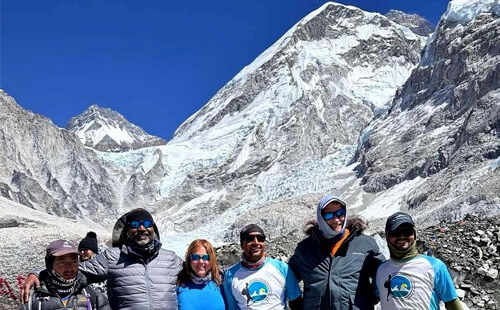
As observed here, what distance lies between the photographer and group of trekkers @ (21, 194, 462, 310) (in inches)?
178

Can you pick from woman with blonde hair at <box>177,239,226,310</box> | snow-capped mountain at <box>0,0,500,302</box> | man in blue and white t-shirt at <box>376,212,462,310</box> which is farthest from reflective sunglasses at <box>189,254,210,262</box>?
snow-capped mountain at <box>0,0,500,302</box>

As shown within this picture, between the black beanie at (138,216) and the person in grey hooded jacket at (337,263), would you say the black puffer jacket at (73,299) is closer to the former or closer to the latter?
the black beanie at (138,216)

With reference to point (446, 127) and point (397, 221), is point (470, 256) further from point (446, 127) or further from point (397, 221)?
point (446, 127)

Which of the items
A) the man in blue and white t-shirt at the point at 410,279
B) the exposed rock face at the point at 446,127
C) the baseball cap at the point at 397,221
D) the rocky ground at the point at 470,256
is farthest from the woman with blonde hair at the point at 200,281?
the exposed rock face at the point at 446,127

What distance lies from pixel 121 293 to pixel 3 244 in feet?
9.71

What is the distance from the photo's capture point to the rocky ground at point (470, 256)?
10066 millimetres

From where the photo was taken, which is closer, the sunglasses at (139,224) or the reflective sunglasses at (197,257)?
the sunglasses at (139,224)

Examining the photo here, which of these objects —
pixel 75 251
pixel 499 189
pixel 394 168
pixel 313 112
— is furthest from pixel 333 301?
pixel 313 112

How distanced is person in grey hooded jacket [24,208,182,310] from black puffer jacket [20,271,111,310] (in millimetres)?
334

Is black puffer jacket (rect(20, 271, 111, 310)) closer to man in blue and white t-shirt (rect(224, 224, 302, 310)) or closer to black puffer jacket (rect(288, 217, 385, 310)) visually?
man in blue and white t-shirt (rect(224, 224, 302, 310))

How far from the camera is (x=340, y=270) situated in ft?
15.8

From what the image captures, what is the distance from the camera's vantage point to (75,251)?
4.39 meters

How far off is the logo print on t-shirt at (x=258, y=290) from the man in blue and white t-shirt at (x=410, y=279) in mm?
1032

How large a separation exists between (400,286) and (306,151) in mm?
137364
